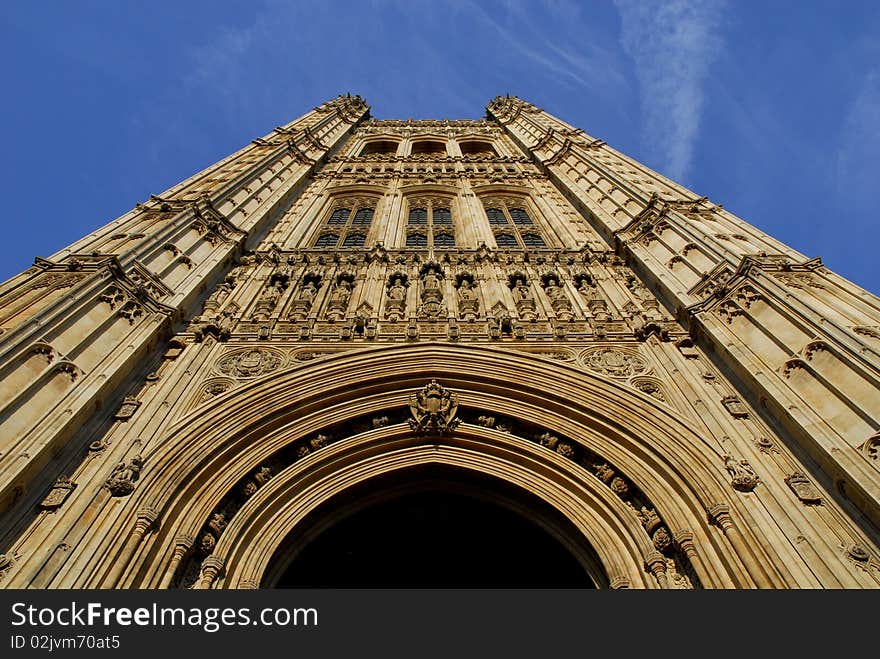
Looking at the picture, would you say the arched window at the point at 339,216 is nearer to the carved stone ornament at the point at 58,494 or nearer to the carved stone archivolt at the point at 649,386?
the carved stone archivolt at the point at 649,386

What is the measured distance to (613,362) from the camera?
38.5 feet

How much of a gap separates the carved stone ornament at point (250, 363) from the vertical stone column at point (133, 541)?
3457 millimetres

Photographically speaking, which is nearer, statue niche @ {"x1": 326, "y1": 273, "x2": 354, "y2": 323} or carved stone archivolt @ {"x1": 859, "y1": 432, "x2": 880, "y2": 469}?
carved stone archivolt @ {"x1": 859, "y1": 432, "x2": 880, "y2": 469}

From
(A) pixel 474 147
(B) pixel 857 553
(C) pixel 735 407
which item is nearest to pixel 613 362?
(C) pixel 735 407

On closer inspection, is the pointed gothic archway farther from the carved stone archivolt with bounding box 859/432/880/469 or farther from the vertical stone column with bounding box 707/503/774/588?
the carved stone archivolt with bounding box 859/432/880/469

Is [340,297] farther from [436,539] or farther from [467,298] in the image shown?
[436,539]

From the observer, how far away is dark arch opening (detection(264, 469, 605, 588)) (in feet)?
34.3

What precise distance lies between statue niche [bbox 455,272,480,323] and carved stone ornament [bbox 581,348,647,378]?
2609mm

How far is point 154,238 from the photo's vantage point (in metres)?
13.4

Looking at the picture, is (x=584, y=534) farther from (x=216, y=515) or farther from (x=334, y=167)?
(x=334, y=167)

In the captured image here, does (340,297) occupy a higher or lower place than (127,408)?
higher

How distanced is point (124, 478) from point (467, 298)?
27.0 ft

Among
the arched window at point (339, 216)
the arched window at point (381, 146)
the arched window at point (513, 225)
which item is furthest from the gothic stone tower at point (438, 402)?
the arched window at point (381, 146)

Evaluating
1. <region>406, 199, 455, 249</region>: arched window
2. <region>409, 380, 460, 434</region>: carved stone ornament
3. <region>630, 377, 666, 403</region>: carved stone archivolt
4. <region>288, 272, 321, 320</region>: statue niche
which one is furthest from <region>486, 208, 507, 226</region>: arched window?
<region>409, 380, 460, 434</region>: carved stone ornament
